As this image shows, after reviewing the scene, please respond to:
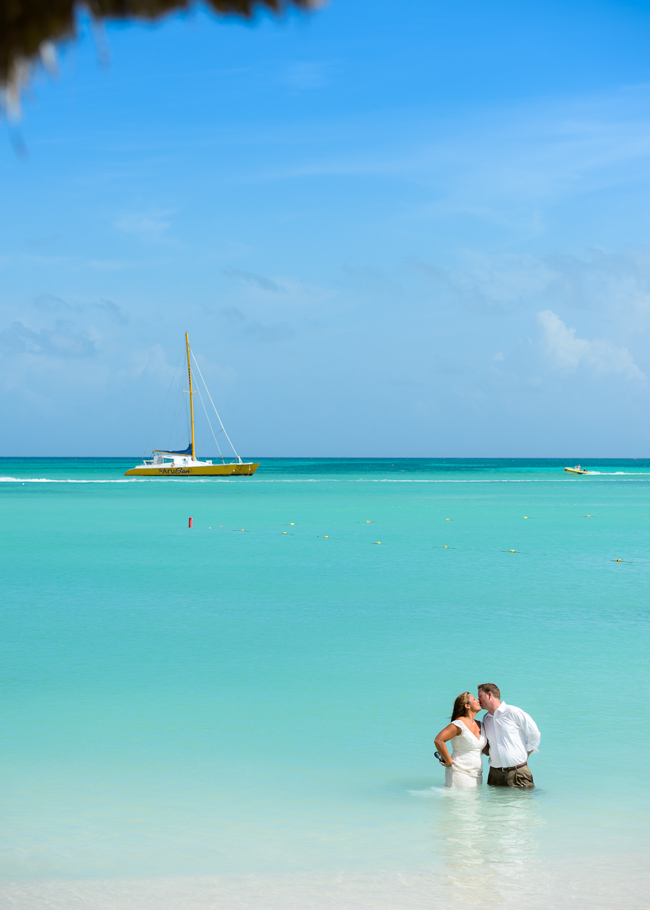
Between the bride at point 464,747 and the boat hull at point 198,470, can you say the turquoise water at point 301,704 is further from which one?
the boat hull at point 198,470

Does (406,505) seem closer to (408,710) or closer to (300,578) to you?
(300,578)

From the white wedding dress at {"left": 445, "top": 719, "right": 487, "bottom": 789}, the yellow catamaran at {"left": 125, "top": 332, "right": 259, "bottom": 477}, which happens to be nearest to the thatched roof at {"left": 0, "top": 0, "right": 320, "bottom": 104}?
the white wedding dress at {"left": 445, "top": 719, "right": 487, "bottom": 789}

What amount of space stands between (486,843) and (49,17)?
281 inches

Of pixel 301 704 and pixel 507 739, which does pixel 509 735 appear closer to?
pixel 507 739

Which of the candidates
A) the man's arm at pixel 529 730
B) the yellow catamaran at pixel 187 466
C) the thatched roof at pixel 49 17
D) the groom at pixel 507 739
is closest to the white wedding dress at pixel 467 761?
the groom at pixel 507 739

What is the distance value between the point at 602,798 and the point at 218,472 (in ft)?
287

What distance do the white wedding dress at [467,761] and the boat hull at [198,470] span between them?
8095 centimetres

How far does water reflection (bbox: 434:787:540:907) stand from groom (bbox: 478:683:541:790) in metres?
0.13

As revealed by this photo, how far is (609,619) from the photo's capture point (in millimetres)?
18672

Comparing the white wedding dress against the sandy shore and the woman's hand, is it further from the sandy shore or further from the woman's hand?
the sandy shore

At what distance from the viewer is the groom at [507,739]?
28.7 ft

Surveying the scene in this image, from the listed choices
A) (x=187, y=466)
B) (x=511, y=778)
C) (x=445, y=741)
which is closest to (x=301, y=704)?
(x=445, y=741)

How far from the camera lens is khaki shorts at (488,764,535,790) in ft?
29.4

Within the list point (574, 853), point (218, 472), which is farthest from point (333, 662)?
point (218, 472)
